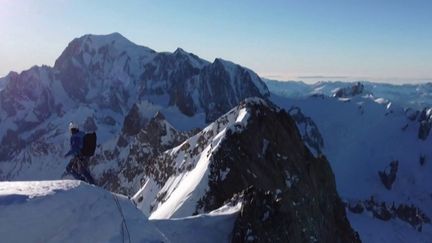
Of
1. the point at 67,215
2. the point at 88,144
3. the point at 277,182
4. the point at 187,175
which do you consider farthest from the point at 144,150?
the point at 67,215

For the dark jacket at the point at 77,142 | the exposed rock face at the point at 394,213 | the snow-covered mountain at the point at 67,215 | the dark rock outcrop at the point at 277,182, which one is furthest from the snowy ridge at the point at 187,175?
the exposed rock face at the point at 394,213

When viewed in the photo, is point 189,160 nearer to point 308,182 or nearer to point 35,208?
point 308,182

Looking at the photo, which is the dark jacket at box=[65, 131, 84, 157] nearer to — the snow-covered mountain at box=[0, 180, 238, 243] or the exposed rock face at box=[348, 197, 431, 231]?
the snow-covered mountain at box=[0, 180, 238, 243]

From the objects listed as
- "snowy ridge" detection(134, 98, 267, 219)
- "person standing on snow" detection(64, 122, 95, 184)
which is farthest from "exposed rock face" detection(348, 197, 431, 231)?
"person standing on snow" detection(64, 122, 95, 184)

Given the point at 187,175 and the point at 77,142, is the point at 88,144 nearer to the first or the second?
the point at 77,142

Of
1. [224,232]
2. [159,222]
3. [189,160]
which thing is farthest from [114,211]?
[189,160]
